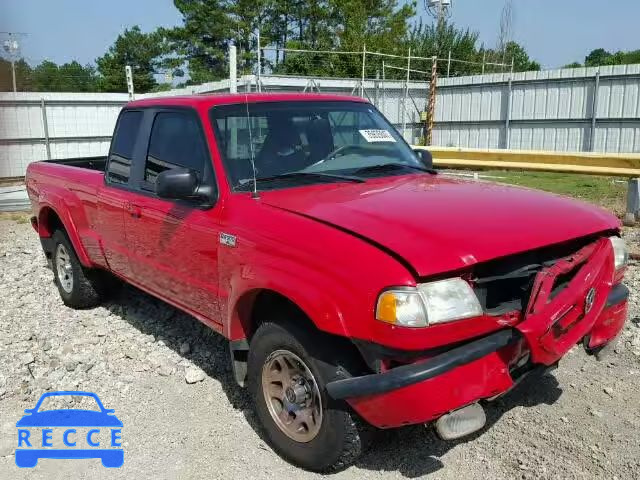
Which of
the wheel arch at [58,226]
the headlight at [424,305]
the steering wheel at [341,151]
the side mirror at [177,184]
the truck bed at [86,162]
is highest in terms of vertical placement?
A: the steering wheel at [341,151]

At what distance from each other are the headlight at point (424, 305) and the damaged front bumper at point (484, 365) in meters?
0.17

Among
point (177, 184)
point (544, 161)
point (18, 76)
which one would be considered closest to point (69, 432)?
point (177, 184)

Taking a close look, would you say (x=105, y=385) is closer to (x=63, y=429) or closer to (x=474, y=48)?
(x=63, y=429)

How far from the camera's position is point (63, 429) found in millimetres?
3646

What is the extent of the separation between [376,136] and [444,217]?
157cm

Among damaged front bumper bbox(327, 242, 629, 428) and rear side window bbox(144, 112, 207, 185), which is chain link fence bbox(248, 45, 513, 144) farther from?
damaged front bumper bbox(327, 242, 629, 428)

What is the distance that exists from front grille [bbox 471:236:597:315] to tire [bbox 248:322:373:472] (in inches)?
30.7

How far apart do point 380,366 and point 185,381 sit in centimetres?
207

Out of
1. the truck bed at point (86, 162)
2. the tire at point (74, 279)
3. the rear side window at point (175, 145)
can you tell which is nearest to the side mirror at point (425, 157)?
the rear side window at point (175, 145)

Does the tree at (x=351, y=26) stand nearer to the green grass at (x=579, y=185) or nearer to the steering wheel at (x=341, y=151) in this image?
the green grass at (x=579, y=185)

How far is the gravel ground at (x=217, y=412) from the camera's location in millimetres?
3129

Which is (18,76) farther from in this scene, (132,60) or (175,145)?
(132,60)

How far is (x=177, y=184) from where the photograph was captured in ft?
11.1

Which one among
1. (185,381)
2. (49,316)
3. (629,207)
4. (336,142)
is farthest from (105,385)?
(629,207)
